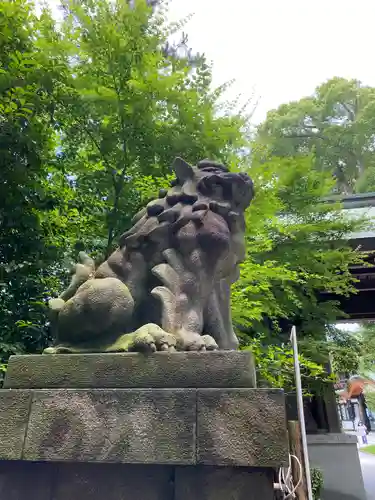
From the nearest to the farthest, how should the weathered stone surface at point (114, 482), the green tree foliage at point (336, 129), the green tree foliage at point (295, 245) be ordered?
1. the weathered stone surface at point (114, 482)
2. the green tree foliage at point (295, 245)
3. the green tree foliage at point (336, 129)

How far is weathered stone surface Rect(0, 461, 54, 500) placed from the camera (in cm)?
212

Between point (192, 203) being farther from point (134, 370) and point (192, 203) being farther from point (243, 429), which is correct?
point (243, 429)

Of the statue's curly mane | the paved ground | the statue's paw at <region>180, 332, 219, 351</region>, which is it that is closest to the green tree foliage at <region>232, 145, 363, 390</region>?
the statue's curly mane

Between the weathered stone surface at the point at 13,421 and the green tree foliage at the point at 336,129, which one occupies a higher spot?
the green tree foliage at the point at 336,129

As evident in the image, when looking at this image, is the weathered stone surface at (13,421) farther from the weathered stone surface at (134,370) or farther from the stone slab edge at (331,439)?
the stone slab edge at (331,439)

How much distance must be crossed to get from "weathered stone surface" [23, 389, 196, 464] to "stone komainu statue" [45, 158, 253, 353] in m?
0.30

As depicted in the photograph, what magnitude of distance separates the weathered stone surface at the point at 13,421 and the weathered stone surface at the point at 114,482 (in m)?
0.28

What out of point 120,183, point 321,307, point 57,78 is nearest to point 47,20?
point 57,78

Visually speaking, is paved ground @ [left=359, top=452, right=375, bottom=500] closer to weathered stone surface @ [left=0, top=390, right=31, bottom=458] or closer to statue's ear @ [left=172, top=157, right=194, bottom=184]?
statue's ear @ [left=172, top=157, right=194, bottom=184]

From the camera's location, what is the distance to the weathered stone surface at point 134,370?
2.14 meters

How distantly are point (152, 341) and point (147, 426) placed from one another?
429mm

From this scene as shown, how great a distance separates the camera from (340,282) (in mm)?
7426

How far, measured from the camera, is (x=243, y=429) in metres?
1.95

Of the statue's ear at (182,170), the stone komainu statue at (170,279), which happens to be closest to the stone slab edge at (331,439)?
the stone komainu statue at (170,279)
